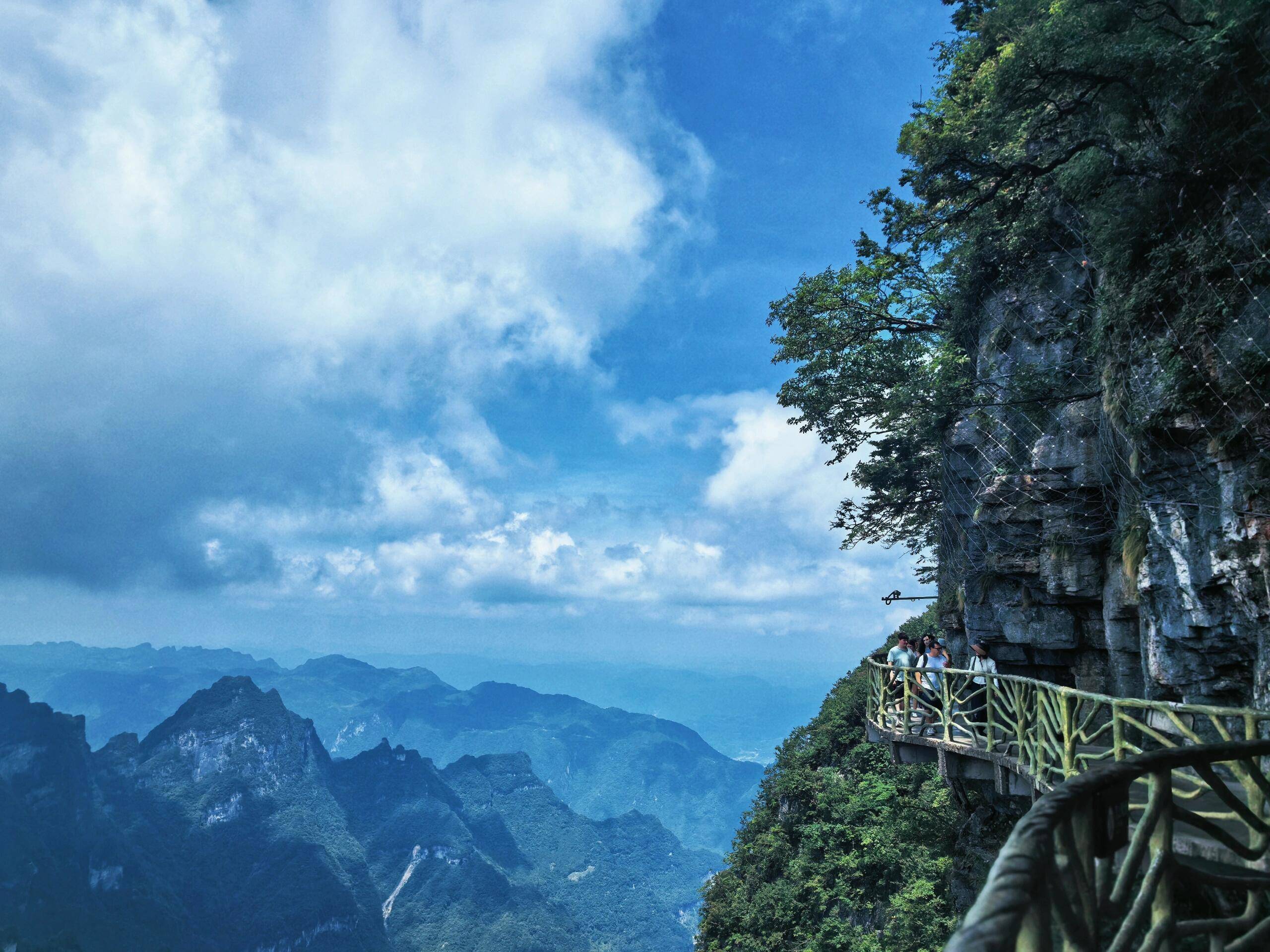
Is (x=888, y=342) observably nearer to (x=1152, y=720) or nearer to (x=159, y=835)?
(x=1152, y=720)

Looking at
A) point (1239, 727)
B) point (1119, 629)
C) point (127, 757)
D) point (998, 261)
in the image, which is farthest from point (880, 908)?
point (127, 757)

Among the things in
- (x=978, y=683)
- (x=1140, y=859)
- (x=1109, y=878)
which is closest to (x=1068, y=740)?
(x=1109, y=878)

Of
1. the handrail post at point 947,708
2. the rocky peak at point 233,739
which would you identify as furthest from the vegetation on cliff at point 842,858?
the rocky peak at point 233,739

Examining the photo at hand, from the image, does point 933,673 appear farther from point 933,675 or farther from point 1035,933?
point 1035,933

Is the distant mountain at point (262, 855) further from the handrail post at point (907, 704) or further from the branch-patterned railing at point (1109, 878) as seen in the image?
the branch-patterned railing at point (1109, 878)

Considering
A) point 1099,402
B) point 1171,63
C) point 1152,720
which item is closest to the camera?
point 1171,63

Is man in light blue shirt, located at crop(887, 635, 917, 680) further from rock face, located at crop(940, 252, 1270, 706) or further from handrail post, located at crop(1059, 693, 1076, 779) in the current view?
handrail post, located at crop(1059, 693, 1076, 779)
